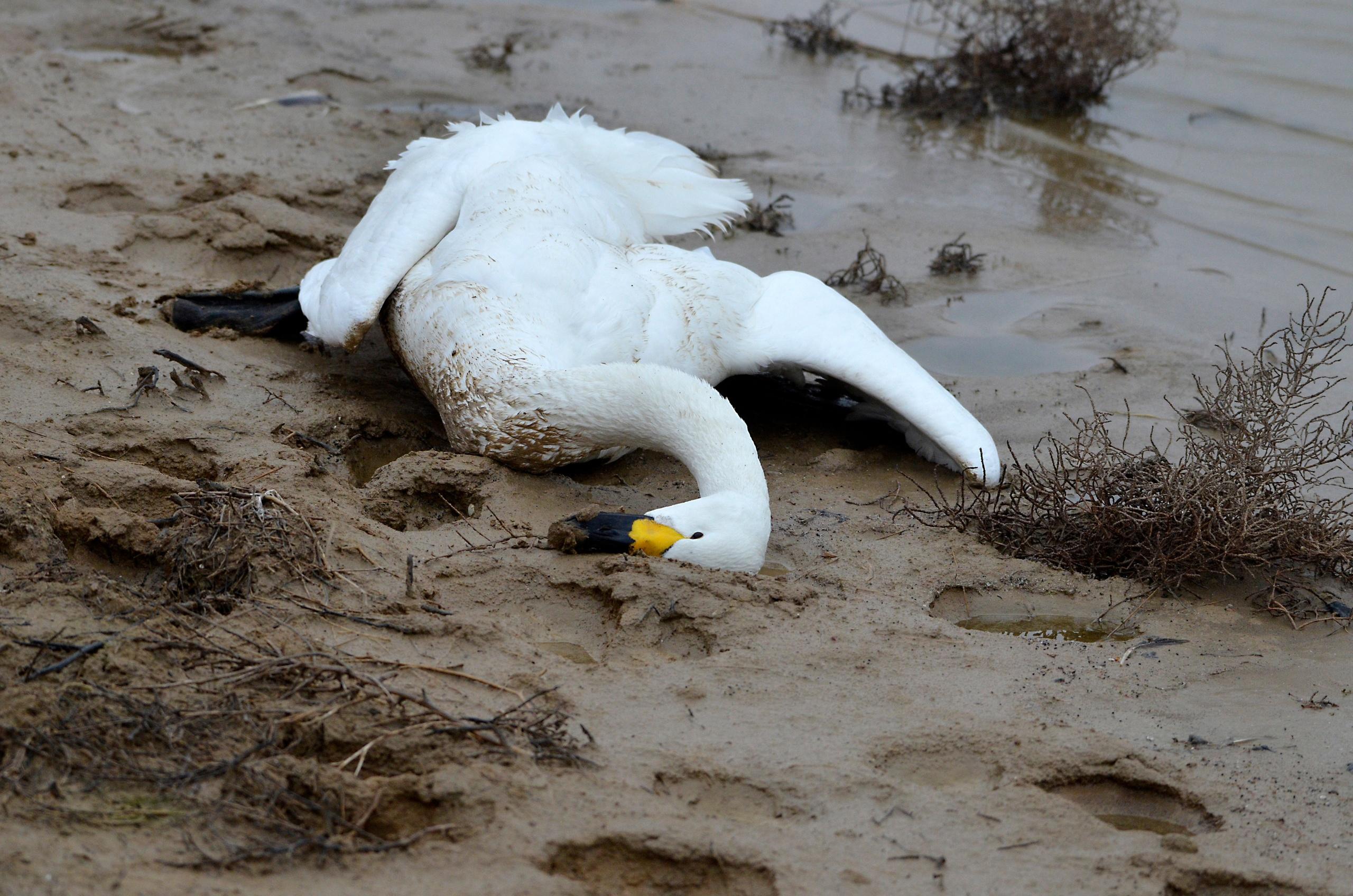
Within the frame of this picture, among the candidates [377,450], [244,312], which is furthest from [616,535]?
[244,312]

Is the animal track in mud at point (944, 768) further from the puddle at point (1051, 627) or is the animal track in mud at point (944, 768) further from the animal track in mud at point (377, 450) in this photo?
the animal track in mud at point (377, 450)

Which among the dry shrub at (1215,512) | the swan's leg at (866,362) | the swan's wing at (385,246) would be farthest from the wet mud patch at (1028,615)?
the swan's wing at (385,246)

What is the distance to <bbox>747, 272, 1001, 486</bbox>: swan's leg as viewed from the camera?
515 cm

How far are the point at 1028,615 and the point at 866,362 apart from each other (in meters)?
1.46

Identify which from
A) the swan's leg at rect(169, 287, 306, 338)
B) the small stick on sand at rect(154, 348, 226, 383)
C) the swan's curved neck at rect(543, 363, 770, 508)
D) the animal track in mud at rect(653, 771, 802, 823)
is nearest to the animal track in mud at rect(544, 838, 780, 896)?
the animal track in mud at rect(653, 771, 802, 823)

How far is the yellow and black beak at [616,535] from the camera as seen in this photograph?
4031mm

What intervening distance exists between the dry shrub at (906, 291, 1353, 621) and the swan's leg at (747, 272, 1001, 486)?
484 millimetres

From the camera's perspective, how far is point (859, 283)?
7.06 m

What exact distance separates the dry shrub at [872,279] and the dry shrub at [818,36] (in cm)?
455

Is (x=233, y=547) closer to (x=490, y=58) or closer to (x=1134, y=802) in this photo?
(x=1134, y=802)

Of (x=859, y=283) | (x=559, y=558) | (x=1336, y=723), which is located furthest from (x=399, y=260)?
(x=1336, y=723)

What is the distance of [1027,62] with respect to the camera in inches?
386

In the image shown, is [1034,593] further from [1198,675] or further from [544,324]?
[544,324]

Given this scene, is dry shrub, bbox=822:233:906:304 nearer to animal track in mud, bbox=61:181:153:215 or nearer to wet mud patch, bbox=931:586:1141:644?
wet mud patch, bbox=931:586:1141:644
